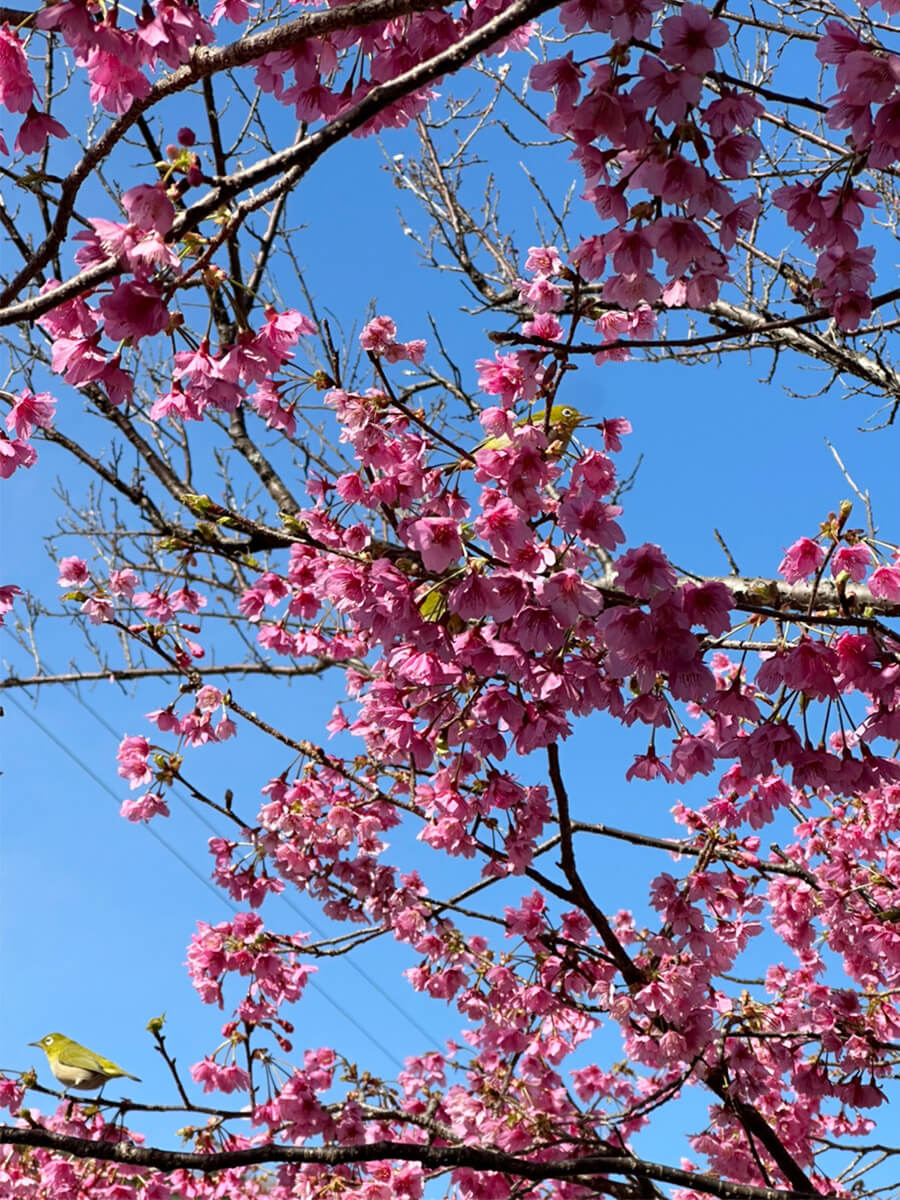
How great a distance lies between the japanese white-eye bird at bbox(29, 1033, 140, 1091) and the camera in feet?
12.8

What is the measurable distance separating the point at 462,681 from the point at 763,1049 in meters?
2.39

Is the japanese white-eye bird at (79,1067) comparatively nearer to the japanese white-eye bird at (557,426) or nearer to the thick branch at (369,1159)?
the thick branch at (369,1159)

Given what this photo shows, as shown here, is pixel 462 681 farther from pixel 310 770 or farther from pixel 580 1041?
pixel 580 1041

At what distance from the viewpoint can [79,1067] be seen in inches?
155

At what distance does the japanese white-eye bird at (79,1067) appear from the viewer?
3.91 m

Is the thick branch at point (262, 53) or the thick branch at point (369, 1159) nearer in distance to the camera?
the thick branch at point (262, 53)

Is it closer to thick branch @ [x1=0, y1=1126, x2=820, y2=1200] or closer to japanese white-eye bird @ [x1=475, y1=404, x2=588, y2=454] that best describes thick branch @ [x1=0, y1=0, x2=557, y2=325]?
japanese white-eye bird @ [x1=475, y1=404, x2=588, y2=454]

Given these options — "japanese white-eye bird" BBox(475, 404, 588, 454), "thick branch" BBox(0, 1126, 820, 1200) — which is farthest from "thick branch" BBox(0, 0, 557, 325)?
"thick branch" BBox(0, 1126, 820, 1200)

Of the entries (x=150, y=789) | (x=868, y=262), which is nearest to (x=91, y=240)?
(x=868, y=262)

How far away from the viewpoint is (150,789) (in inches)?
147

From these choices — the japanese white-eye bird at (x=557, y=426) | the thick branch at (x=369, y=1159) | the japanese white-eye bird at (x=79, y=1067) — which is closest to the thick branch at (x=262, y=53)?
the japanese white-eye bird at (x=557, y=426)

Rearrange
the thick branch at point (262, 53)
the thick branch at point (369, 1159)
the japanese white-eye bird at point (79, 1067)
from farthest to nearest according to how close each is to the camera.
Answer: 1. the japanese white-eye bird at point (79, 1067)
2. the thick branch at point (369, 1159)
3. the thick branch at point (262, 53)

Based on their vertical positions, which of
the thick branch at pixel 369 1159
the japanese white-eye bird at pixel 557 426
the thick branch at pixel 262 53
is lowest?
the thick branch at pixel 369 1159

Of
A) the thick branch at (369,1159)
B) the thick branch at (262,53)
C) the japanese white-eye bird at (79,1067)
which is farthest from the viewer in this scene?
the japanese white-eye bird at (79,1067)
